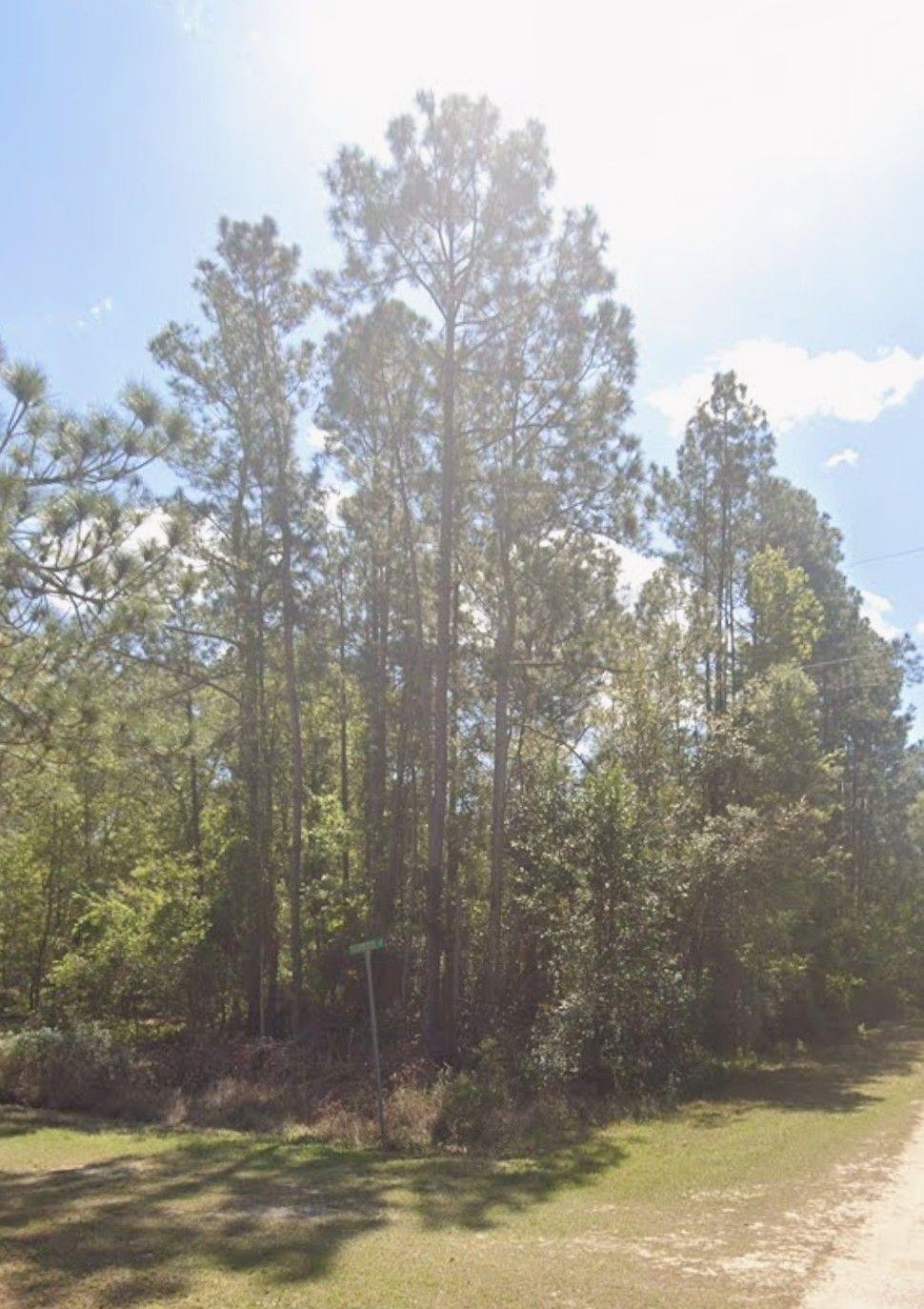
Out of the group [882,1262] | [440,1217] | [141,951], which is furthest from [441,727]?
[882,1262]

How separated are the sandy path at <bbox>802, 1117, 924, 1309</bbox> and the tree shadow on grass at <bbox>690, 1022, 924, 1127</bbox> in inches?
193

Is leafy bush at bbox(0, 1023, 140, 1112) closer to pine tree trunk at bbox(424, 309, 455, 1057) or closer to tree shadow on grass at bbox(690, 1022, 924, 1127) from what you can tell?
pine tree trunk at bbox(424, 309, 455, 1057)

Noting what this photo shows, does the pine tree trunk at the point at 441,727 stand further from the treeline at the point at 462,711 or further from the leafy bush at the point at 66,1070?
the leafy bush at the point at 66,1070

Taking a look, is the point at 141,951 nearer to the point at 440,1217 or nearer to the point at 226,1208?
the point at 226,1208

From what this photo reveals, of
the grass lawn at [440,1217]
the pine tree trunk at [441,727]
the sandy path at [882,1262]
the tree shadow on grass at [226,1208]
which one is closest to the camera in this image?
the sandy path at [882,1262]

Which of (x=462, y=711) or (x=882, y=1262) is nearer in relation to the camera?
(x=882, y=1262)

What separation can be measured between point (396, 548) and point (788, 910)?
11.0m

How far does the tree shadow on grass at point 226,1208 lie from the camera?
19.9ft

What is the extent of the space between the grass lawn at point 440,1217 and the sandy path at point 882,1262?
0.17m

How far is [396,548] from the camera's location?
69.9 feet

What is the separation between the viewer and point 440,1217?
800 cm

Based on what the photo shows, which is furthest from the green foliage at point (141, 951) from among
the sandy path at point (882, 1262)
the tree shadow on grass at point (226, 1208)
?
the sandy path at point (882, 1262)

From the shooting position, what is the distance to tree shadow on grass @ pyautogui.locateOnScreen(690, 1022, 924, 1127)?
1411cm

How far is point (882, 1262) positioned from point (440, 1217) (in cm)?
334
